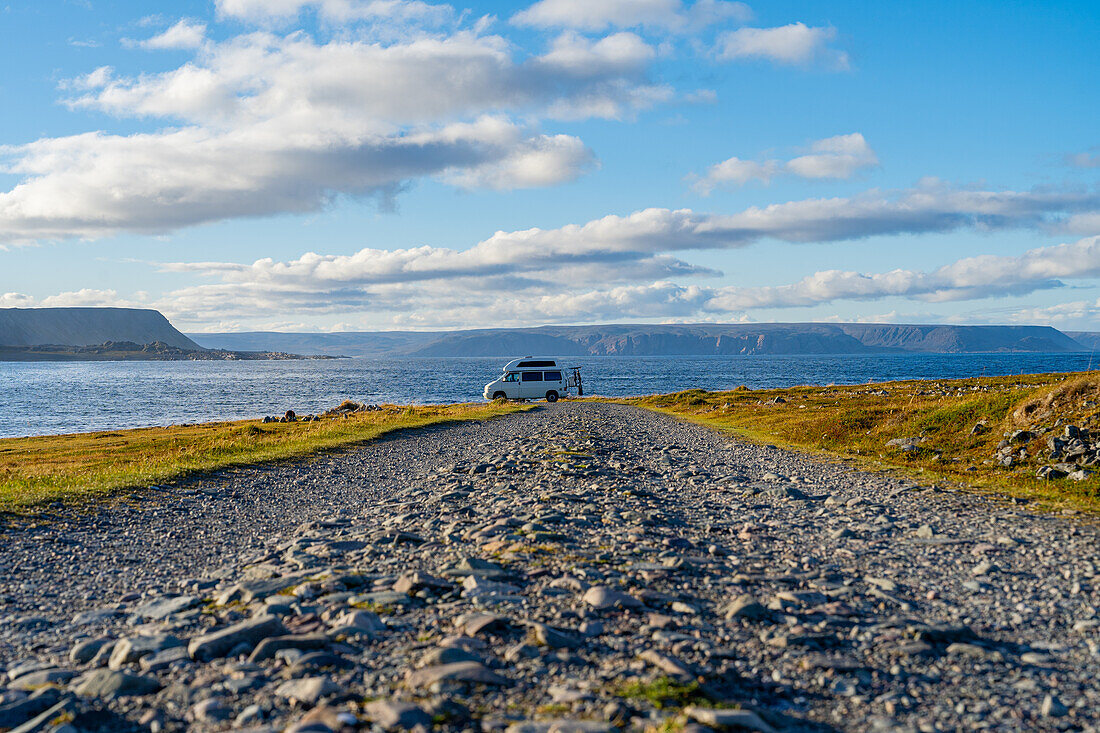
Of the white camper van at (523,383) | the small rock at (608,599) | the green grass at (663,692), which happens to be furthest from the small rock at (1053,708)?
the white camper van at (523,383)

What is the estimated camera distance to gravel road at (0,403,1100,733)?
5.39 metres

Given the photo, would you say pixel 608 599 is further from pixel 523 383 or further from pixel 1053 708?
pixel 523 383

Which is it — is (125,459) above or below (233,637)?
below

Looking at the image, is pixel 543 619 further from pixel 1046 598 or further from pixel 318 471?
pixel 318 471

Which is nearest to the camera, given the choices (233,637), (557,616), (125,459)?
(233,637)

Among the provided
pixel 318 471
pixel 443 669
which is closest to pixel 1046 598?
pixel 443 669

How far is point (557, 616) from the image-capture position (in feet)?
24.3

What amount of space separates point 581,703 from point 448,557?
16.2 feet

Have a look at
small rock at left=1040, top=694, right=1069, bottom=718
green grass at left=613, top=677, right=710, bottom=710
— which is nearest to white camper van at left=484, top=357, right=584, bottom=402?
green grass at left=613, top=677, right=710, bottom=710

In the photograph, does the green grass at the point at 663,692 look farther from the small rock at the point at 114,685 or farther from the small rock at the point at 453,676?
the small rock at the point at 114,685

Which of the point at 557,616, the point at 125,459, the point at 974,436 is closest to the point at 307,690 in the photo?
the point at 557,616

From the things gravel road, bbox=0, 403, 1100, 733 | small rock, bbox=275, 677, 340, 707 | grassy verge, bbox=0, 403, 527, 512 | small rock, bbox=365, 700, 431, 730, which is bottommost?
grassy verge, bbox=0, 403, 527, 512

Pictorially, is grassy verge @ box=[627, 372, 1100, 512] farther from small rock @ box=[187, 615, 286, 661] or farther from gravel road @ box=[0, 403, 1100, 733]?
small rock @ box=[187, 615, 286, 661]

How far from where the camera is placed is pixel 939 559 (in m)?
10.1
